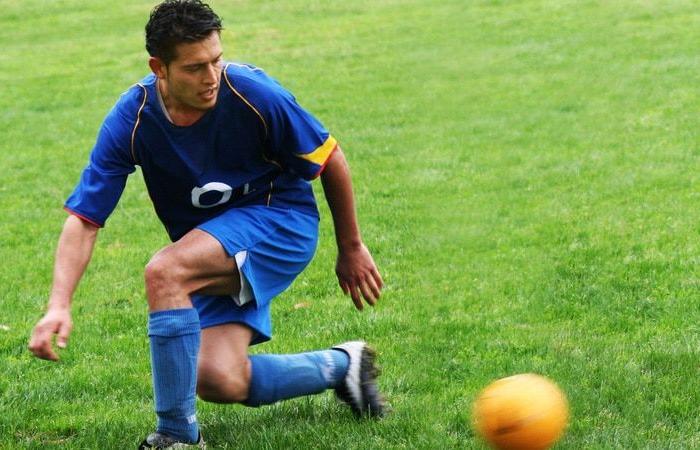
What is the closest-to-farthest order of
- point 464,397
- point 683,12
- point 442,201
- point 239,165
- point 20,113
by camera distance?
point 239,165, point 464,397, point 442,201, point 20,113, point 683,12

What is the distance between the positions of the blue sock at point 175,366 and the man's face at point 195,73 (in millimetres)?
822

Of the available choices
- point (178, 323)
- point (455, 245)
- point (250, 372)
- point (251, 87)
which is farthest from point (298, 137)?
point (455, 245)

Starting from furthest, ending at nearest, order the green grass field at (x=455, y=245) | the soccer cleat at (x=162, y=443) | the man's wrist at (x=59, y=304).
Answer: the green grass field at (x=455, y=245), the soccer cleat at (x=162, y=443), the man's wrist at (x=59, y=304)

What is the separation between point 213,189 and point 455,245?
4335 millimetres

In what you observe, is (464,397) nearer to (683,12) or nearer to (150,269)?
(150,269)

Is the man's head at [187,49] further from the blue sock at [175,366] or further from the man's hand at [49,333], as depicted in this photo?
the man's hand at [49,333]

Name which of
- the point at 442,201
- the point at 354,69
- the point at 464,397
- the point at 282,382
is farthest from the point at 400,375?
→ the point at 354,69

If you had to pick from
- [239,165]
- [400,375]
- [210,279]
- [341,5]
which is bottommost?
[341,5]

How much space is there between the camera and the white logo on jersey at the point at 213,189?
4758 millimetres

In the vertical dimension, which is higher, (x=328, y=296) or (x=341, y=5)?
(x=328, y=296)

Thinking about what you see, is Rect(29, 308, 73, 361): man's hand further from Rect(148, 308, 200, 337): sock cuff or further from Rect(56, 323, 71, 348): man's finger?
Rect(148, 308, 200, 337): sock cuff

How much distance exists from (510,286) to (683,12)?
55.6 feet

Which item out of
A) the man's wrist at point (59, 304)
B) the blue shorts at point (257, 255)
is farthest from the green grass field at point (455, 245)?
the man's wrist at point (59, 304)

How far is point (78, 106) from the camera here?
60.3ft
